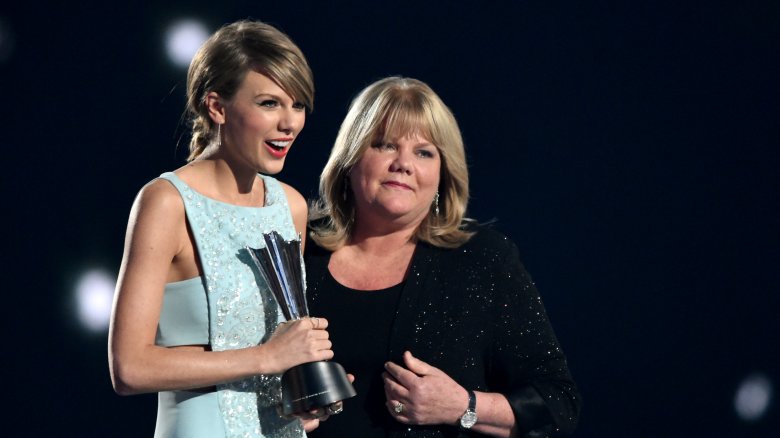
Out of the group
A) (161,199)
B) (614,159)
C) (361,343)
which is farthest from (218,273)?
(614,159)

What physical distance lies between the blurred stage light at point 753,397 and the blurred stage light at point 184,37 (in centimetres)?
160

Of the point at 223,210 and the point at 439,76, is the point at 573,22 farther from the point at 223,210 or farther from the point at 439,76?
the point at 223,210

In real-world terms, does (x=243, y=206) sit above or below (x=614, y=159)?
below

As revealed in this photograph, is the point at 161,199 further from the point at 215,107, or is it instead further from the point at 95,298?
the point at 95,298

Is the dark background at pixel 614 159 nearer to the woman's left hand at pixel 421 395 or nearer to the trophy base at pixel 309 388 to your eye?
the woman's left hand at pixel 421 395

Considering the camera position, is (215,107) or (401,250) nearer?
(215,107)

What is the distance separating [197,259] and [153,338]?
0.14 meters

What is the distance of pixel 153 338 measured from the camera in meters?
1.43

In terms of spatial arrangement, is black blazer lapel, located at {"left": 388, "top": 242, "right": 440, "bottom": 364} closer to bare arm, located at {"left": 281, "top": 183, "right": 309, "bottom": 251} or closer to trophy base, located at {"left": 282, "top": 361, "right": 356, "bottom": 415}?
bare arm, located at {"left": 281, "top": 183, "right": 309, "bottom": 251}

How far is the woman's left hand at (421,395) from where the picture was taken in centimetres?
177

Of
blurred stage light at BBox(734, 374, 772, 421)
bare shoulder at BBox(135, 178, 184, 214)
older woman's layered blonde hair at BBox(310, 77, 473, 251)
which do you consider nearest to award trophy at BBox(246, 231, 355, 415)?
bare shoulder at BBox(135, 178, 184, 214)

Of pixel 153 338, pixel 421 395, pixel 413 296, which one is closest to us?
pixel 153 338

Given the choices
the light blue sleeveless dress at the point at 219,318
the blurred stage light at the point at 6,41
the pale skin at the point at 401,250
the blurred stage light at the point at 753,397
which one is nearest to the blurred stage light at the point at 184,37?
the blurred stage light at the point at 6,41

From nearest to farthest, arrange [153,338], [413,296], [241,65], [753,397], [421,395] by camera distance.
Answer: [153,338] → [241,65] → [421,395] → [413,296] → [753,397]
